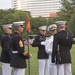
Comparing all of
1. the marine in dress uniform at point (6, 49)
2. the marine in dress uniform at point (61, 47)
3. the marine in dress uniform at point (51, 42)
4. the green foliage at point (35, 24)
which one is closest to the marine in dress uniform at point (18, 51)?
the marine in dress uniform at point (61, 47)

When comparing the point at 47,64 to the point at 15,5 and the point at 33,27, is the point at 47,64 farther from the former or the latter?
the point at 15,5

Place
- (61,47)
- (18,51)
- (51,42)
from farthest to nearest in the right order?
(51,42)
(61,47)
(18,51)

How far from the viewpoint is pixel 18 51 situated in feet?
30.2

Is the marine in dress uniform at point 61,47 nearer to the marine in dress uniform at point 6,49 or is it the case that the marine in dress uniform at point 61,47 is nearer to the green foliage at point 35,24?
the marine in dress uniform at point 6,49

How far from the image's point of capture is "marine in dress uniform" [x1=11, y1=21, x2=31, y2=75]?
30.1 feet

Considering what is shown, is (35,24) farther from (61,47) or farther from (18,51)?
(18,51)

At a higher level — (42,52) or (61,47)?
(61,47)

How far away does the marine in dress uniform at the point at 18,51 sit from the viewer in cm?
918

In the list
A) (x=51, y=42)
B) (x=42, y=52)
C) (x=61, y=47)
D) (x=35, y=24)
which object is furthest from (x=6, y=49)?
(x=35, y=24)

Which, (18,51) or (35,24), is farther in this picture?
(35,24)

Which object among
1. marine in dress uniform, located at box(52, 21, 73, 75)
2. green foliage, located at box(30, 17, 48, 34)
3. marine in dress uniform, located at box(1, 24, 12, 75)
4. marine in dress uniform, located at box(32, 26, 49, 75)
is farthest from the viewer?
green foliage, located at box(30, 17, 48, 34)

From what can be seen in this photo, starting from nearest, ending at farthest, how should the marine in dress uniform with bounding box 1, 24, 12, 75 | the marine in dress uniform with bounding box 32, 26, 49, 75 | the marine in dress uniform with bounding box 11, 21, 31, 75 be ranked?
the marine in dress uniform with bounding box 11, 21, 31, 75
the marine in dress uniform with bounding box 1, 24, 12, 75
the marine in dress uniform with bounding box 32, 26, 49, 75

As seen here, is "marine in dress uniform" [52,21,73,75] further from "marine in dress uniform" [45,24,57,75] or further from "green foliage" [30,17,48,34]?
"green foliage" [30,17,48,34]

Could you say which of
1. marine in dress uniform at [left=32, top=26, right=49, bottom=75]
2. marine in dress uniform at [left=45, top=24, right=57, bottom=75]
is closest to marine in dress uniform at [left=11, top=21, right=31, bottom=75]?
marine in dress uniform at [left=45, top=24, right=57, bottom=75]
